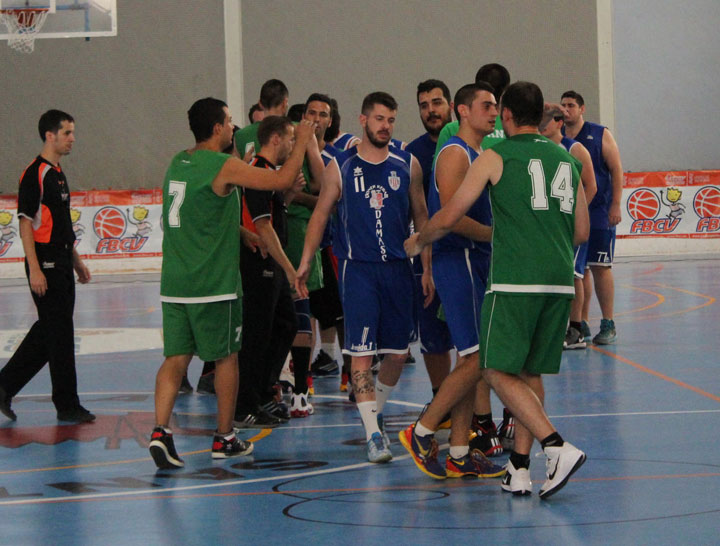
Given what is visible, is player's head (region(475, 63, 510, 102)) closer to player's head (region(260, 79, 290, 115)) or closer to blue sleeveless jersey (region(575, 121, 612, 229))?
player's head (region(260, 79, 290, 115))

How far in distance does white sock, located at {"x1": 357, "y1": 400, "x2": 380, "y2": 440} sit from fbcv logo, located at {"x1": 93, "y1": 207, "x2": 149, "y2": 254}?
1560 cm

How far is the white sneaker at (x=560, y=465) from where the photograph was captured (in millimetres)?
4855

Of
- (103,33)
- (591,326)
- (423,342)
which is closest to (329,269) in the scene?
(423,342)

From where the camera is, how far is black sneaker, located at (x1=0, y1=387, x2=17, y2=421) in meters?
7.50

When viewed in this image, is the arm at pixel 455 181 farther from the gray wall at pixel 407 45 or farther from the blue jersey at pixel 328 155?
the gray wall at pixel 407 45

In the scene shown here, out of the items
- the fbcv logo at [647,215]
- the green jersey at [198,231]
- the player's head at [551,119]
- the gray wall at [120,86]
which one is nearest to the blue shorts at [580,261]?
the player's head at [551,119]

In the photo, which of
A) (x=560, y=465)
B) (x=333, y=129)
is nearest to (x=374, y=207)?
(x=560, y=465)

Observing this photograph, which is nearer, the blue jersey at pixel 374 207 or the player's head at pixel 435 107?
the blue jersey at pixel 374 207

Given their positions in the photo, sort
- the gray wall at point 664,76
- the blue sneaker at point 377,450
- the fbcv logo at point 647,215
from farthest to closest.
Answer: the gray wall at point 664,76 < the fbcv logo at point 647,215 < the blue sneaker at point 377,450

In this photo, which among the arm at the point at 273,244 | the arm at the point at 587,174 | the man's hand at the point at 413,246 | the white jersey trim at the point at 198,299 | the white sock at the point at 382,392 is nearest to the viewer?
the man's hand at the point at 413,246

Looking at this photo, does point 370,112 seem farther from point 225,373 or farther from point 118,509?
point 118,509

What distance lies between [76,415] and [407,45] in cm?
1706

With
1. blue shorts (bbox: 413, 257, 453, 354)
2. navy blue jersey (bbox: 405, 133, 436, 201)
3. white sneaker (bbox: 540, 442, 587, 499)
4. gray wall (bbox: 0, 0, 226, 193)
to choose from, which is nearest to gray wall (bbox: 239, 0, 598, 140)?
gray wall (bbox: 0, 0, 226, 193)

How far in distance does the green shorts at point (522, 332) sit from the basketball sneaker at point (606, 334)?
5.36 meters
